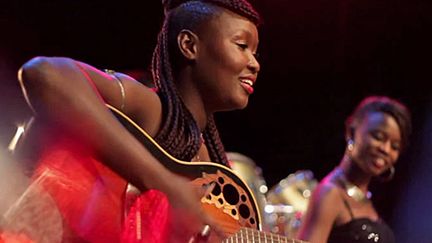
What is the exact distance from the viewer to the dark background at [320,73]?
5.06m

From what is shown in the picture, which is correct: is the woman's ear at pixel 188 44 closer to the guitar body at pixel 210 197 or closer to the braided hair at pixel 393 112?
the guitar body at pixel 210 197

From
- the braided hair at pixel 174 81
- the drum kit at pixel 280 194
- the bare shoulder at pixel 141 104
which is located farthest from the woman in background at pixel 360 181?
the bare shoulder at pixel 141 104

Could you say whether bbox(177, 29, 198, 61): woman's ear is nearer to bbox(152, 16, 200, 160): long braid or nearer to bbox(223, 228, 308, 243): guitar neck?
bbox(152, 16, 200, 160): long braid

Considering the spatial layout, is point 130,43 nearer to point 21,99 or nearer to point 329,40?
point 21,99

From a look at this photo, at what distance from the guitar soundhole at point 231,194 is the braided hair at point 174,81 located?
0.48 feet

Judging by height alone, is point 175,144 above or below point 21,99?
above

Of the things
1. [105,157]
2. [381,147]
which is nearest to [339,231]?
[381,147]

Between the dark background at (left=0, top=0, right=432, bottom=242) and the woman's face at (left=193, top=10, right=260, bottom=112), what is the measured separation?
288cm

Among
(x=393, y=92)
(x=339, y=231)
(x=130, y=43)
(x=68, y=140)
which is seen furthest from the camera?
(x=393, y=92)

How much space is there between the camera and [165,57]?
84.5 inches

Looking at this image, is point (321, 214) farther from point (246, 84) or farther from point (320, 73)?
point (320, 73)

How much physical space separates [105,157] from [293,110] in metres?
4.81

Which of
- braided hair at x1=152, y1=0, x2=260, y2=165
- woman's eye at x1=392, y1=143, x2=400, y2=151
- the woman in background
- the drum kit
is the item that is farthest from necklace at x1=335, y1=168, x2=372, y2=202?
braided hair at x1=152, y1=0, x2=260, y2=165

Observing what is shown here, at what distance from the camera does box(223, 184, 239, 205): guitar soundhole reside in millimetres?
1847
